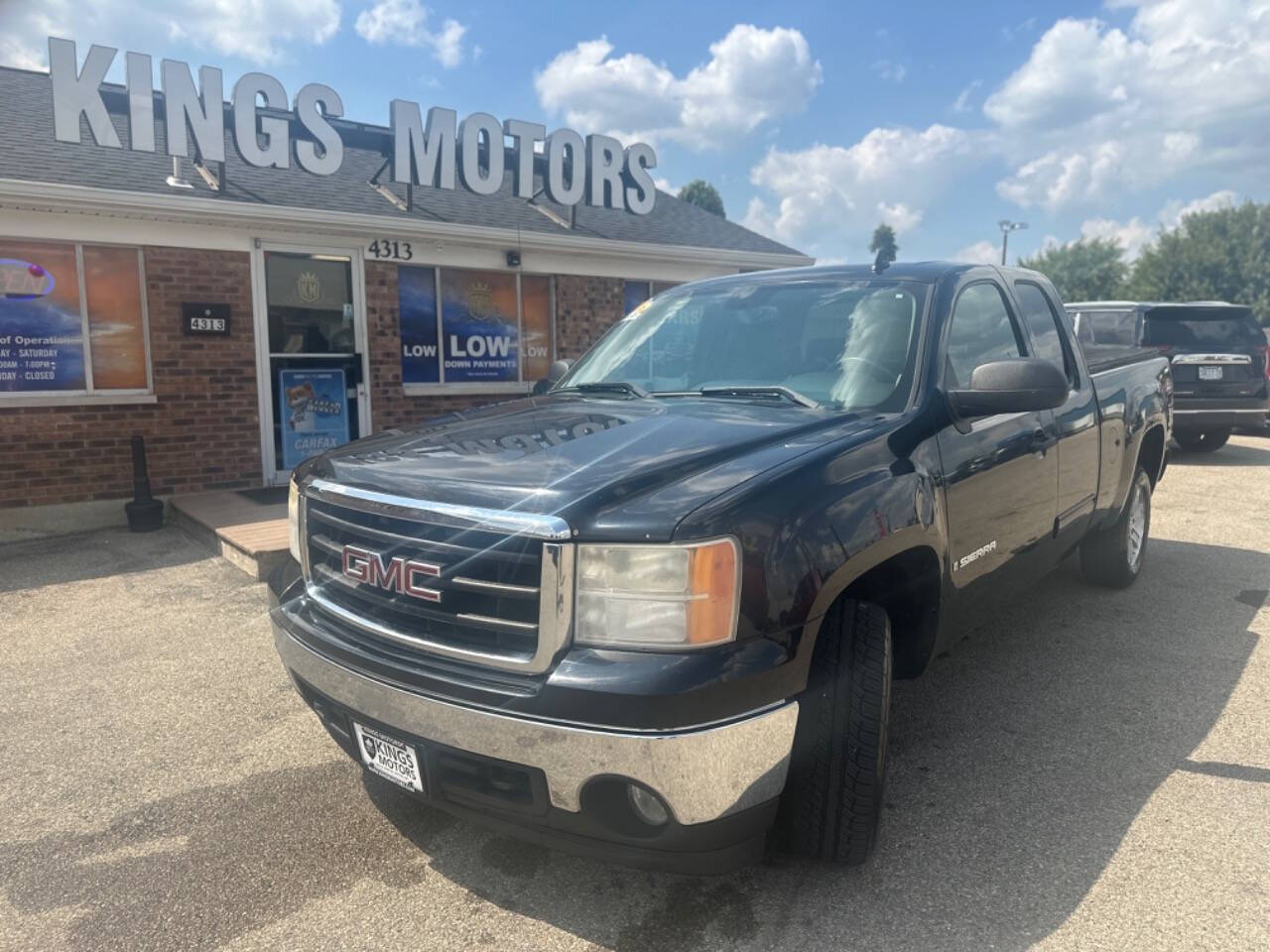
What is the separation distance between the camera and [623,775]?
2047 millimetres

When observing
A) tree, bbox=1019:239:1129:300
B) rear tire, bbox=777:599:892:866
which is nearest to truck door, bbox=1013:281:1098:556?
rear tire, bbox=777:599:892:866

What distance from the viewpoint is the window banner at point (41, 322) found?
7516mm

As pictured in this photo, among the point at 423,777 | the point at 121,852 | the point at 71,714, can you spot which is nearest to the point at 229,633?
the point at 71,714

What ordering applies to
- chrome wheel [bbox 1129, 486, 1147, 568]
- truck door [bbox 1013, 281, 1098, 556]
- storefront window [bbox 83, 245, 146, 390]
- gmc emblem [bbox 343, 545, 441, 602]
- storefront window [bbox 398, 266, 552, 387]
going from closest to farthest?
gmc emblem [bbox 343, 545, 441, 602]
truck door [bbox 1013, 281, 1098, 556]
chrome wheel [bbox 1129, 486, 1147, 568]
storefront window [bbox 83, 245, 146, 390]
storefront window [bbox 398, 266, 552, 387]

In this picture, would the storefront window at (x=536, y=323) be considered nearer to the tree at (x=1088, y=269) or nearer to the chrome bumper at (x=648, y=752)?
the chrome bumper at (x=648, y=752)

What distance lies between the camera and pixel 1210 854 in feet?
8.84

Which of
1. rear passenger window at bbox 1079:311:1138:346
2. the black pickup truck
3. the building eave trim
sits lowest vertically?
the black pickup truck

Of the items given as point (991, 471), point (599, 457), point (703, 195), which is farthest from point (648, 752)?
point (703, 195)

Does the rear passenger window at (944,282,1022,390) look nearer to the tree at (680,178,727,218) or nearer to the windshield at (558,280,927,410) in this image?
the windshield at (558,280,927,410)

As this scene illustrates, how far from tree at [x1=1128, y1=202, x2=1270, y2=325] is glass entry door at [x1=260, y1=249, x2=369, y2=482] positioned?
56.0 metres

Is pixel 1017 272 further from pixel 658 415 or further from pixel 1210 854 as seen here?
pixel 1210 854

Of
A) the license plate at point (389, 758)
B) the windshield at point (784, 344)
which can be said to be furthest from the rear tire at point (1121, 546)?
the license plate at point (389, 758)

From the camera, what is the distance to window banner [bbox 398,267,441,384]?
980 cm

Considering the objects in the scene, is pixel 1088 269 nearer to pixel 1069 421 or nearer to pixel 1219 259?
pixel 1219 259
